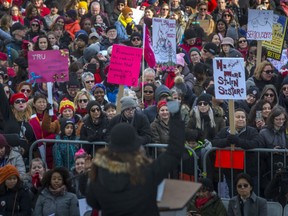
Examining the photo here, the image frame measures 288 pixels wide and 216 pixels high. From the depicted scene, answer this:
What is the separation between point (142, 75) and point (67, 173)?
4.31 m

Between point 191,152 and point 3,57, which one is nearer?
point 191,152

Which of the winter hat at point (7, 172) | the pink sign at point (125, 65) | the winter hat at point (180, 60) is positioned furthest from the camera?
the winter hat at point (180, 60)

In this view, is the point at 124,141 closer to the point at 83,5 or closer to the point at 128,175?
the point at 128,175

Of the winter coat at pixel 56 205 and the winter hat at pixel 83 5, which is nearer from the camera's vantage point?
the winter coat at pixel 56 205

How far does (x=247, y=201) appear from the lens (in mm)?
14188

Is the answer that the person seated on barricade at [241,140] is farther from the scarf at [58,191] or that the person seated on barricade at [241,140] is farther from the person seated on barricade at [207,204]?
the scarf at [58,191]

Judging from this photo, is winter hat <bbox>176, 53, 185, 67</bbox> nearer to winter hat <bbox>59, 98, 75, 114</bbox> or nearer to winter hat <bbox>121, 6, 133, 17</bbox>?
winter hat <bbox>59, 98, 75, 114</bbox>

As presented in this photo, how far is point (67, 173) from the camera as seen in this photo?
14.5 metres

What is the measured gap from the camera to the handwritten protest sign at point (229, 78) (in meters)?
15.4

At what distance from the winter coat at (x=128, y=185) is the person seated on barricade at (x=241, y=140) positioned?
428 cm

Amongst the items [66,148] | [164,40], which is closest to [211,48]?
[164,40]

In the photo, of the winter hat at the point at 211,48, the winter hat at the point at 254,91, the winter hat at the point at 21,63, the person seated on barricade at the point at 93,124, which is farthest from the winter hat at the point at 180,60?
the person seated on barricade at the point at 93,124

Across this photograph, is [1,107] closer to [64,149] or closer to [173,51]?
[64,149]

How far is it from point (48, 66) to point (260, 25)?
4.09 m
